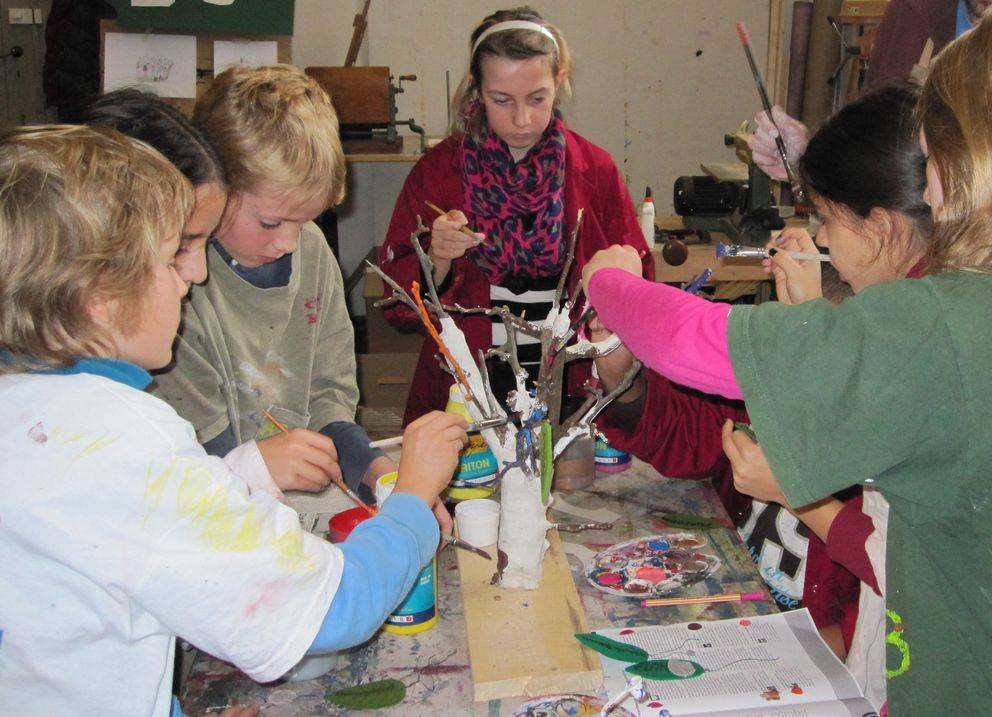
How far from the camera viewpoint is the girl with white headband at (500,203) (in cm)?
204

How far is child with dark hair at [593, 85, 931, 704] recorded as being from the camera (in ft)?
3.88

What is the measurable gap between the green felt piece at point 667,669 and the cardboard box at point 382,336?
2.19m

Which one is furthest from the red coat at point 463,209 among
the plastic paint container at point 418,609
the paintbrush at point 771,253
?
the plastic paint container at point 418,609

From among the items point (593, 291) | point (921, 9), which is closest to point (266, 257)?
point (593, 291)

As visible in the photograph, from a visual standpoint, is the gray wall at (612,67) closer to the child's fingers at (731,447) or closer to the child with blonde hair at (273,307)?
the child with blonde hair at (273,307)

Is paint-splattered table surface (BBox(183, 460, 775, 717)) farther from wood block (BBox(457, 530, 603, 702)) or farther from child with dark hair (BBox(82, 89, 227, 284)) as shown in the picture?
child with dark hair (BBox(82, 89, 227, 284))

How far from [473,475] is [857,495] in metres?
0.61

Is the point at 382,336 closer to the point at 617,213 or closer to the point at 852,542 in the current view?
the point at 617,213

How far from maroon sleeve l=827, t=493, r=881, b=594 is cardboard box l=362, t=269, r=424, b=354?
2.09m

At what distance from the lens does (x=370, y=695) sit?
3.32 ft

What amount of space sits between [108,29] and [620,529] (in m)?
2.57

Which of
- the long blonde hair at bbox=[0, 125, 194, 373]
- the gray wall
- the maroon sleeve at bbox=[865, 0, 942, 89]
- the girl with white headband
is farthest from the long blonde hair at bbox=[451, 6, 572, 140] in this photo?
the gray wall

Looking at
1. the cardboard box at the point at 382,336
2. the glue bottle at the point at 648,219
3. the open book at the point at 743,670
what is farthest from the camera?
the cardboard box at the point at 382,336

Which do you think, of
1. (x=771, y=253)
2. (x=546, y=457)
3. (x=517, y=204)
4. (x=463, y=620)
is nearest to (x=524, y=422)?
(x=546, y=457)
